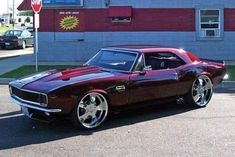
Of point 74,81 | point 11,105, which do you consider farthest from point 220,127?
point 11,105

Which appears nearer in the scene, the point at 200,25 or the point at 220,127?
the point at 220,127

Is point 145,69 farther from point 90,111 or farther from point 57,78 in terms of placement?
point 57,78

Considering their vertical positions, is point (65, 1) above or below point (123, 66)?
above

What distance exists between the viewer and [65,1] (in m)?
21.3

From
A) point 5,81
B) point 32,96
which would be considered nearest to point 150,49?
point 32,96

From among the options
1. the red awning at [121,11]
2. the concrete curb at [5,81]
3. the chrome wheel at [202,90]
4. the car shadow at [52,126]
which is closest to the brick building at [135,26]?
the red awning at [121,11]

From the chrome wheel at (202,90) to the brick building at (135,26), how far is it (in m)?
11.7

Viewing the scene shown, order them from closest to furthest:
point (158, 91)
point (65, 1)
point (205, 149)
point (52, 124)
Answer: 1. point (205, 149)
2. point (52, 124)
3. point (158, 91)
4. point (65, 1)

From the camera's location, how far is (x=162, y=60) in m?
9.16

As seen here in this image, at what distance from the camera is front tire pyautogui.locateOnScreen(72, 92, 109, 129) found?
761cm

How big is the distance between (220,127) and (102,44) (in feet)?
46.5

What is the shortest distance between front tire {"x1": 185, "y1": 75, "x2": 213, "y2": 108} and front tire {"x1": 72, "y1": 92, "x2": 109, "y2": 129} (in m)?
2.22

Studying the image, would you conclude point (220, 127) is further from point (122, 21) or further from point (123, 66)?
point (122, 21)

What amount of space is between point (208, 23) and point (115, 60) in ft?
44.3
